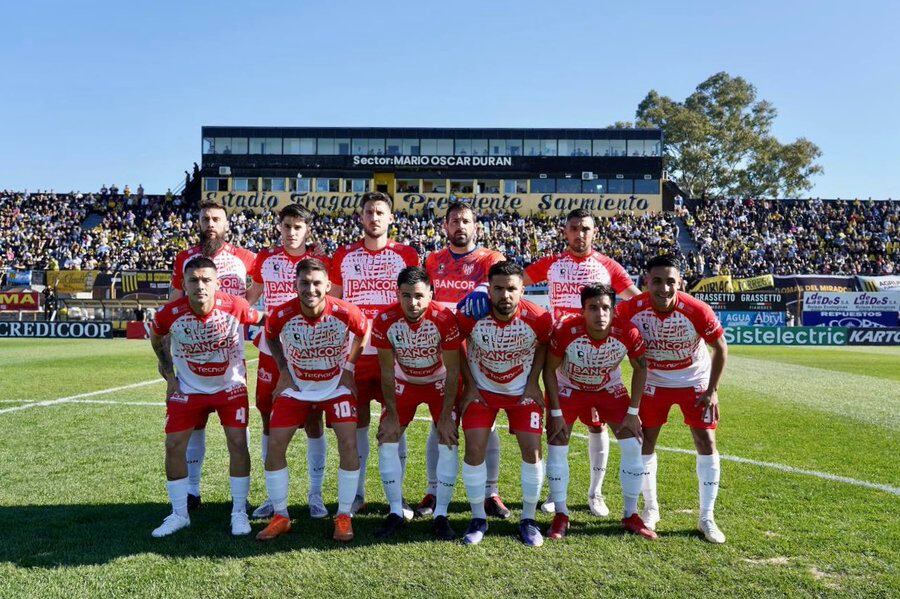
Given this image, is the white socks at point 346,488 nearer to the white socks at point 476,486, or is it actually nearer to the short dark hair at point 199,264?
the white socks at point 476,486

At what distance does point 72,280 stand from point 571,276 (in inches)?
1284

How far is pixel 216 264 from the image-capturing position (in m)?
6.18

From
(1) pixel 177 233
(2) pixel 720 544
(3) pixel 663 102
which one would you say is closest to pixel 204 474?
(2) pixel 720 544

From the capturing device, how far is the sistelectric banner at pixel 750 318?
Answer: 3120 cm

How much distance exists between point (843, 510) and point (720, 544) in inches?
58.1

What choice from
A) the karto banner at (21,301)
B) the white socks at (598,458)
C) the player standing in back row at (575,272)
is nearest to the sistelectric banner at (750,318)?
the player standing in back row at (575,272)

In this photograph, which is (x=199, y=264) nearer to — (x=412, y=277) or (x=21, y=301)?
(x=412, y=277)

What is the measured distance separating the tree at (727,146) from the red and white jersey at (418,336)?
204 ft

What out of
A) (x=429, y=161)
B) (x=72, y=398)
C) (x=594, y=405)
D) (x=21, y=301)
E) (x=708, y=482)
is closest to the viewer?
(x=708, y=482)

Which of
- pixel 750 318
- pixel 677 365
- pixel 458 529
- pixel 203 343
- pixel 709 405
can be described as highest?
pixel 203 343

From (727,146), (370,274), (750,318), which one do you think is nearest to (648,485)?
(370,274)

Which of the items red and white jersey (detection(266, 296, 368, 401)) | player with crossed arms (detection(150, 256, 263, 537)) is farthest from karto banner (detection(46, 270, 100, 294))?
red and white jersey (detection(266, 296, 368, 401))

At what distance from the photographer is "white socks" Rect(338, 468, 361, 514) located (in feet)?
16.8

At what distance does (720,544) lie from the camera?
488 centimetres
